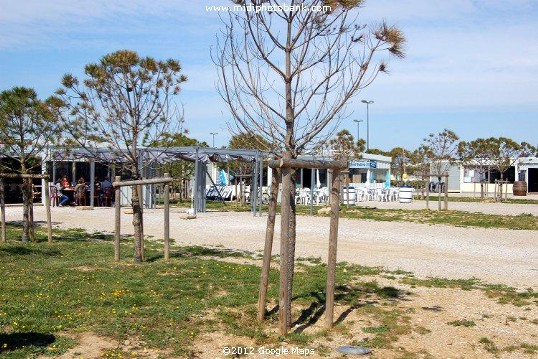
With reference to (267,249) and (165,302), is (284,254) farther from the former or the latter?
(165,302)

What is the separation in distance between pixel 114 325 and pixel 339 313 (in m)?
2.30

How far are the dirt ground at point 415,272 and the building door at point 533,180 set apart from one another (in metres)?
44.7

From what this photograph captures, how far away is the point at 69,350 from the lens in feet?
18.7

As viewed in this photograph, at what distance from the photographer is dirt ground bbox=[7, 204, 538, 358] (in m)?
6.12

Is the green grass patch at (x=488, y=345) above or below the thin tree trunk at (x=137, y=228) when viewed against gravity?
below

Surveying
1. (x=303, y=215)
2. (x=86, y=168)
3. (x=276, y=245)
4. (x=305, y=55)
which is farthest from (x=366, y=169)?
(x=305, y=55)

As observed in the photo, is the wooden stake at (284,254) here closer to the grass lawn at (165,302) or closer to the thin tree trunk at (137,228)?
the grass lawn at (165,302)

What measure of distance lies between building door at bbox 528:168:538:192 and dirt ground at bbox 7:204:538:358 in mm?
44746

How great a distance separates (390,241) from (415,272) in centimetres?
485

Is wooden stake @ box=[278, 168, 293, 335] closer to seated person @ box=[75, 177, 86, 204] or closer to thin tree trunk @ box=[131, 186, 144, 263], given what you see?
thin tree trunk @ box=[131, 186, 144, 263]

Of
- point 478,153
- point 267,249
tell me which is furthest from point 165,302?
point 478,153

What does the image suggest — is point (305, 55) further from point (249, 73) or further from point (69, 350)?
point (69, 350)

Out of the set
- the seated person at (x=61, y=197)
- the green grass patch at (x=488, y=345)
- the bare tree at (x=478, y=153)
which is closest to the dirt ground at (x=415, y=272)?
the green grass patch at (x=488, y=345)

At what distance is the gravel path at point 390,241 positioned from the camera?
11094mm
